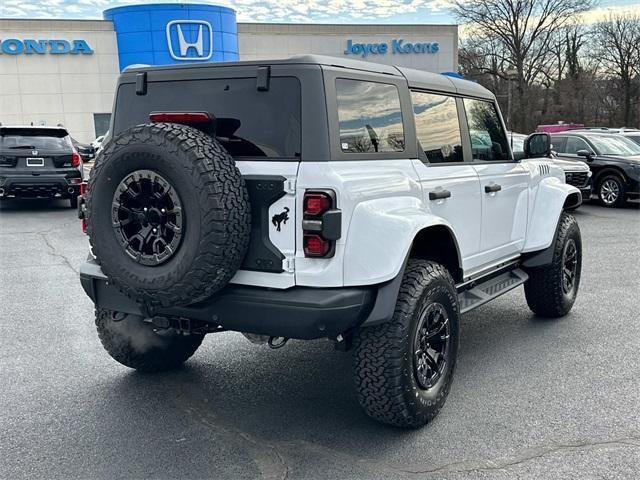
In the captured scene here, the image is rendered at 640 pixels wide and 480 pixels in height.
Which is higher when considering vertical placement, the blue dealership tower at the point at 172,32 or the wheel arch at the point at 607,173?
the blue dealership tower at the point at 172,32

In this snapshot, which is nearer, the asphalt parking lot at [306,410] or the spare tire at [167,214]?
the spare tire at [167,214]

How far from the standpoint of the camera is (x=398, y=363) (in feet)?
11.1

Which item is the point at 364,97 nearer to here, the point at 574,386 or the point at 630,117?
Answer: the point at 574,386

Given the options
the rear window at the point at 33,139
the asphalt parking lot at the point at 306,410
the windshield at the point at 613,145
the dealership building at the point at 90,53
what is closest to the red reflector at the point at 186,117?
the asphalt parking lot at the point at 306,410

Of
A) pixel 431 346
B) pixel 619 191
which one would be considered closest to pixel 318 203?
pixel 431 346

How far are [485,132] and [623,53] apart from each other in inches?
1781

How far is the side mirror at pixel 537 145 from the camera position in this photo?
17.4ft

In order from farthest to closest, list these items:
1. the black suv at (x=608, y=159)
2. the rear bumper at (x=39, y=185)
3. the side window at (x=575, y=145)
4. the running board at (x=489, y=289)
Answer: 1. the side window at (x=575, y=145)
2. the black suv at (x=608, y=159)
3. the rear bumper at (x=39, y=185)
4. the running board at (x=489, y=289)

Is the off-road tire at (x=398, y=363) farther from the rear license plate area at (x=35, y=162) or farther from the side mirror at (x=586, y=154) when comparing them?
the side mirror at (x=586, y=154)

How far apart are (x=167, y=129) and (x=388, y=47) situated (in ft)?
139

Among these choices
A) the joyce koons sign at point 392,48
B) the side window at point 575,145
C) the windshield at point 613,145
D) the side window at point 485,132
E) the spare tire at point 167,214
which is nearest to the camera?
the spare tire at point 167,214

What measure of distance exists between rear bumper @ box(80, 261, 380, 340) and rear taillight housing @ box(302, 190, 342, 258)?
8.2 inches

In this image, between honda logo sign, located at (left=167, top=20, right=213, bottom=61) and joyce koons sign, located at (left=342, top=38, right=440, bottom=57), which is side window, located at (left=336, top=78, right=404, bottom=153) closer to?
honda logo sign, located at (left=167, top=20, right=213, bottom=61)

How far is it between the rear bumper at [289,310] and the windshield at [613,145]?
503 inches
